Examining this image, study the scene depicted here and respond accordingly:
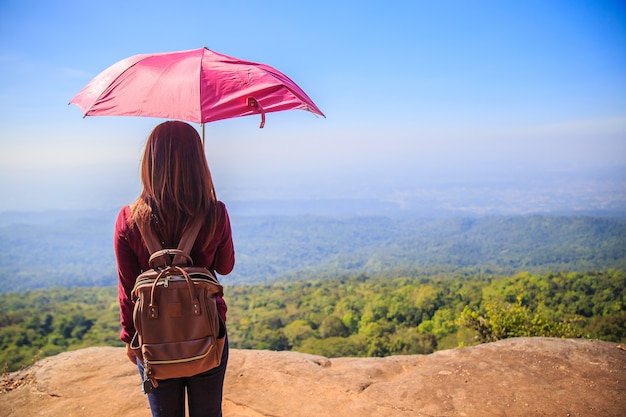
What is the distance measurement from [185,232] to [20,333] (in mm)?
45159

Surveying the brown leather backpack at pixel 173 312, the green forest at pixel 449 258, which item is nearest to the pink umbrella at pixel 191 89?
the brown leather backpack at pixel 173 312

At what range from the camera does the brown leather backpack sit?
1.83 metres

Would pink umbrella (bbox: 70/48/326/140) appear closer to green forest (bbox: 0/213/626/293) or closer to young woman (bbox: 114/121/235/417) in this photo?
young woman (bbox: 114/121/235/417)

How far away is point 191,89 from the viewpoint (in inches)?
86.2

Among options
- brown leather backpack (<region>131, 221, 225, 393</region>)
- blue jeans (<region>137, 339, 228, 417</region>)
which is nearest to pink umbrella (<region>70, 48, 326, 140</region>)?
brown leather backpack (<region>131, 221, 225, 393</region>)

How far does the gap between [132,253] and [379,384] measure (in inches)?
138

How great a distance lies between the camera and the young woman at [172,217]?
1.91 metres

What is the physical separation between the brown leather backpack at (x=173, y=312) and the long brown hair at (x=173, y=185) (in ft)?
0.20

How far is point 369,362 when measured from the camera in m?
5.37

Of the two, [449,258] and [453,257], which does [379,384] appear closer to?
[449,258]

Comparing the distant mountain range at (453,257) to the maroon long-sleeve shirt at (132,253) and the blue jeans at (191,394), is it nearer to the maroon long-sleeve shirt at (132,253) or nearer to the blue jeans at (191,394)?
the blue jeans at (191,394)

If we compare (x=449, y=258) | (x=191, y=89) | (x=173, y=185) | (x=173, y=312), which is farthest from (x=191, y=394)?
(x=449, y=258)

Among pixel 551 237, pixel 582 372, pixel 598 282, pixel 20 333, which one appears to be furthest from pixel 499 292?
pixel 551 237

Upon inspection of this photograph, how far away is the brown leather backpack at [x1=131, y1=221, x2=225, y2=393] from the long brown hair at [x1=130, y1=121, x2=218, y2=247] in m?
0.06
